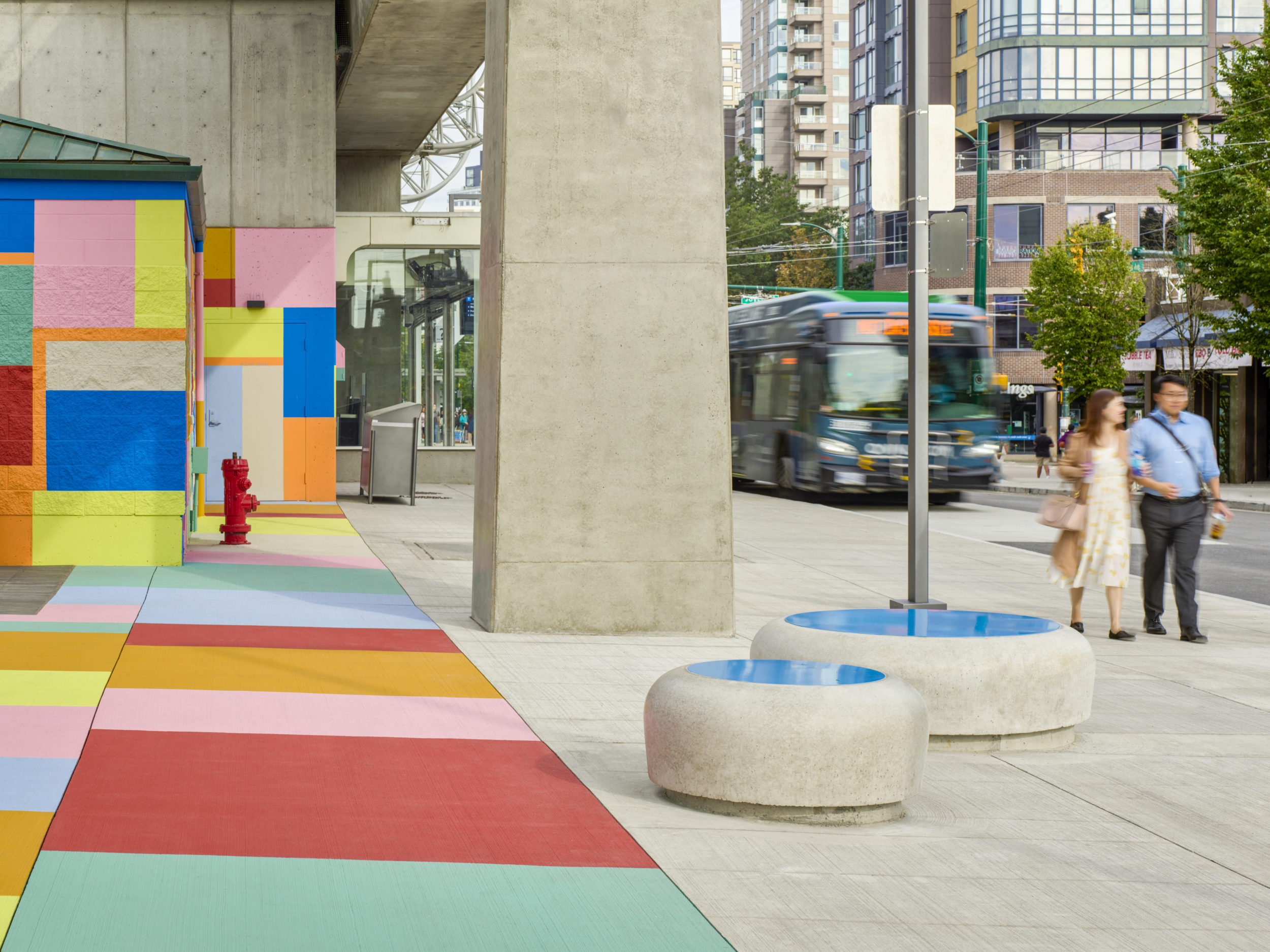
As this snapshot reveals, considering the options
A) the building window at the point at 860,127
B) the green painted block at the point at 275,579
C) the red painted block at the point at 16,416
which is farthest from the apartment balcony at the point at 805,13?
the red painted block at the point at 16,416

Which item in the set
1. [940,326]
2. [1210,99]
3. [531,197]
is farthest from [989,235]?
[531,197]

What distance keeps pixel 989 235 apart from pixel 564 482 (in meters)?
64.8

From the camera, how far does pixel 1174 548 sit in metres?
11.1

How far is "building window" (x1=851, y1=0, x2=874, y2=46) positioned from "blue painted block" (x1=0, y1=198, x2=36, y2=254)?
268ft

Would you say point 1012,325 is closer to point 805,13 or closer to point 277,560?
point 277,560

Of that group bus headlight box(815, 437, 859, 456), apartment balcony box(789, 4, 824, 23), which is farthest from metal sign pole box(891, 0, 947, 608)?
apartment balcony box(789, 4, 824, 23)

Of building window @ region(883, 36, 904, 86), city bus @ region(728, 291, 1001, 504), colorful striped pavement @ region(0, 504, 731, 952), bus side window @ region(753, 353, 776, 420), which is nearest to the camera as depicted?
colorful striped pavement @ region(0, 504, 731, 952)

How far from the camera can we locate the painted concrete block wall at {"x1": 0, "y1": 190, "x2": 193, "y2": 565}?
42.9 feet

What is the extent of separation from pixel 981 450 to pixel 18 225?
16.5 meters

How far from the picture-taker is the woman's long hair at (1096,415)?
35.5 ft

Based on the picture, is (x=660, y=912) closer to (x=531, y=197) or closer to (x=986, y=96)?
(x=531, y=197)

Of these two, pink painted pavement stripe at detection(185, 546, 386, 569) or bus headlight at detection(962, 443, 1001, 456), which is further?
bus headlight at detection(962, 443, 1001, 456)

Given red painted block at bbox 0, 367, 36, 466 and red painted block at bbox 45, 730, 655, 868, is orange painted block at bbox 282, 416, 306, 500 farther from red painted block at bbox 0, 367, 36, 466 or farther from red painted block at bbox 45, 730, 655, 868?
red painted block at bbox 45, 730, 655, 868

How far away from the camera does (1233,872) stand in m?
5.07
